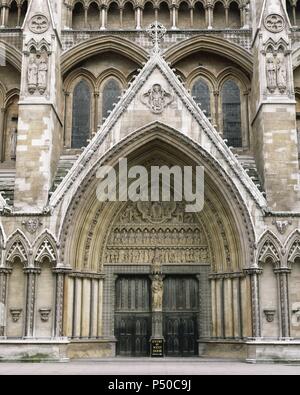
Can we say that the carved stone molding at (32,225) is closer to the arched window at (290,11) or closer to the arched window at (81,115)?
the arched window at (81,115)

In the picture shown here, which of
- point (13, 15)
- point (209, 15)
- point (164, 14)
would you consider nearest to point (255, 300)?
point (209, 15)

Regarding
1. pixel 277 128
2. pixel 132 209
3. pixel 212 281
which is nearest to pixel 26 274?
pixel 132 209

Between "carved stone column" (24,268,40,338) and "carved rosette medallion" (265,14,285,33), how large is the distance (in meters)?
11.2

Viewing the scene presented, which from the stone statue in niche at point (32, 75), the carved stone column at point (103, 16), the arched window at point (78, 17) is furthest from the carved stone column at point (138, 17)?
the stone statue in niche at point (32, 75)

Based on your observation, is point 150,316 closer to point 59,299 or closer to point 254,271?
point 59,299

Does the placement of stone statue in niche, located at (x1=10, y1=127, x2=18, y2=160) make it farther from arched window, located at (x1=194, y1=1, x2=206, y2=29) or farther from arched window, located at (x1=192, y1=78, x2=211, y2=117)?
arched window, located at (x1=194, y1=1, x2=206, y2=29)

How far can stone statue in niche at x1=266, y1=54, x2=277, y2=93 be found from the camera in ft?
64.8

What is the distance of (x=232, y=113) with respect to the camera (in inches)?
865

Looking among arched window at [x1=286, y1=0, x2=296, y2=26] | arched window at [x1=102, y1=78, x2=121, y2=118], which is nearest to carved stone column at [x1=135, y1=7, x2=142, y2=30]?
arched window at [x1=102, y1=78, x2=121, y2=118]

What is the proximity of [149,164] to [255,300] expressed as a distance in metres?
6.02

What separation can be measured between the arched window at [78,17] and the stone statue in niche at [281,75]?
7.43m

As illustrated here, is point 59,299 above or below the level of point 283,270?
below

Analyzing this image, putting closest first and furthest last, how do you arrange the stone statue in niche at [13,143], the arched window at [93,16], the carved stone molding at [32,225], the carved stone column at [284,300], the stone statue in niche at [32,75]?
the carved stone column at [284,300]
the carved stone molding at [32,225]
the stone statue in niche at [32,75]
the stone statue in niche at [13,143]
the arched window at [93,16]

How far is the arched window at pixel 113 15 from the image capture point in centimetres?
2227
